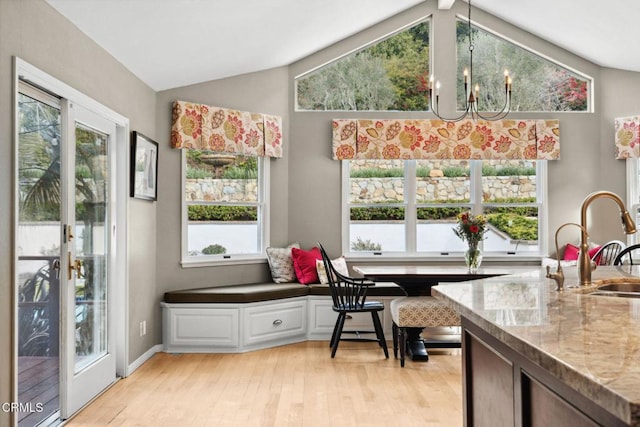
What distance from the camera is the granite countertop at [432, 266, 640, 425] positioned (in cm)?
103

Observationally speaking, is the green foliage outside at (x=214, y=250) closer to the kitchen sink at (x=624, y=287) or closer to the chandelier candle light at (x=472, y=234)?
the chandelier candle light at (x=472, y=234)

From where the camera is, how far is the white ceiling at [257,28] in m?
4.03

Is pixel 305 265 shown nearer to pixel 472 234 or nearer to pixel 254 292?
pixel 254 292

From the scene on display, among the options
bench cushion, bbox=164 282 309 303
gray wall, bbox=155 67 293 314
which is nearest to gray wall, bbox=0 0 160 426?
gray wall, bbox=155 67 293 314

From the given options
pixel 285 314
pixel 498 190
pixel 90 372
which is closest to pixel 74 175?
pixel 90 372

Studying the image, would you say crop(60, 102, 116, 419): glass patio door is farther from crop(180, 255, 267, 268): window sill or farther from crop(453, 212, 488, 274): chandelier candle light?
crop(453, 212, 488, 274): chandelier candle light

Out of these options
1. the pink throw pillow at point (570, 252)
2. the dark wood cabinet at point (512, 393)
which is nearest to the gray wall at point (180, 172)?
the pink throw pillow at point (570, 252)

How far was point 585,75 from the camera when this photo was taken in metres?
6.78

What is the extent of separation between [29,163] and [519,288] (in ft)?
8.64

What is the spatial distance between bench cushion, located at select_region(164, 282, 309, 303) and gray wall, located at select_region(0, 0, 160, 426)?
0.26 m

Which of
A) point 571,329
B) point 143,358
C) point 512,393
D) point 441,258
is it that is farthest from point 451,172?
point 571,329

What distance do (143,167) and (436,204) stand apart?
10.6ft

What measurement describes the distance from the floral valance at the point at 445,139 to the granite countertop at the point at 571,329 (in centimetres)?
405

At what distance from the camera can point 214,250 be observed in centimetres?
608
